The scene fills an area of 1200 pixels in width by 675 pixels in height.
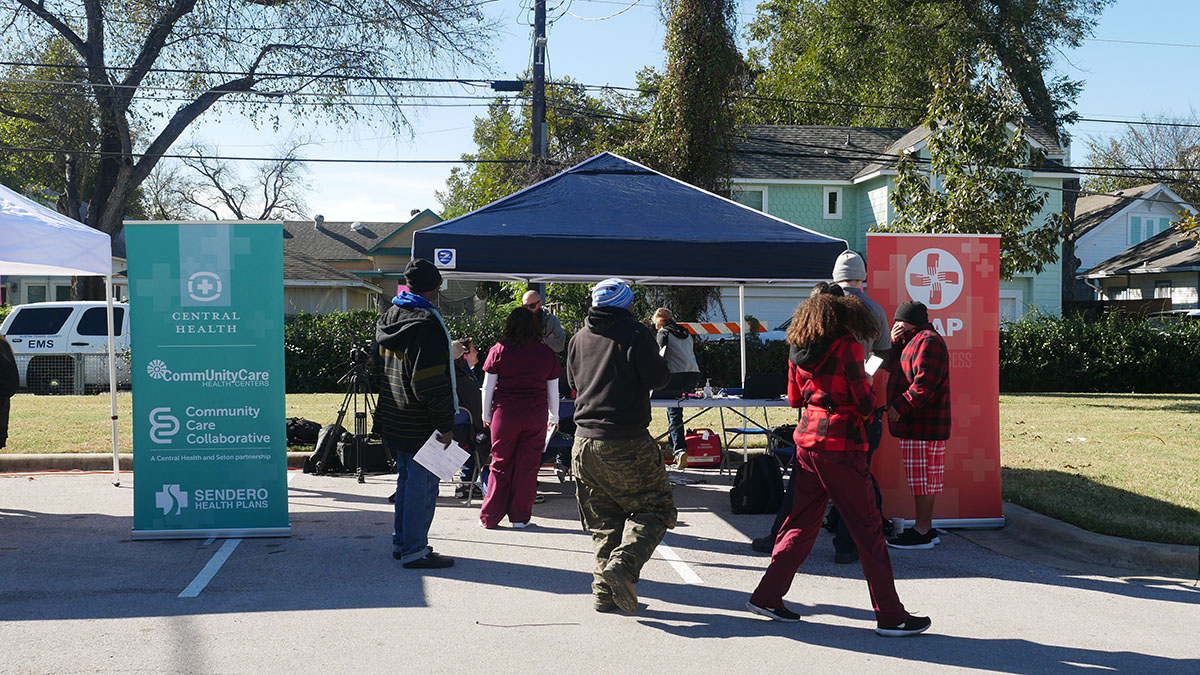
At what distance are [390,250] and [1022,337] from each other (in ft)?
98.5

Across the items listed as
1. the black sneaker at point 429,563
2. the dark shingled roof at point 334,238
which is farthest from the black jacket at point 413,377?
the dark shingled roof at point 334,238

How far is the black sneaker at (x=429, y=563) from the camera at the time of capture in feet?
21.1

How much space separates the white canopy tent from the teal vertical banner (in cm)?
135

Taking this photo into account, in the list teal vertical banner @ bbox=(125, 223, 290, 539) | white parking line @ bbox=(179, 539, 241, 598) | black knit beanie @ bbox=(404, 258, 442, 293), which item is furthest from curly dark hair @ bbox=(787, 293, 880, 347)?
teal vertical banner @ bbox=(125, 223, 290, 539)

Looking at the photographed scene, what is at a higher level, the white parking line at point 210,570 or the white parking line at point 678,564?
the white parking line at point 210,570

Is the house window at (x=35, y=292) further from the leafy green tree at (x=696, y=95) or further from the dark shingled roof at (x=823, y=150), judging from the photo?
the leafy green tree at (x=696, y=95)

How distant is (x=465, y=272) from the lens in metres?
8.42

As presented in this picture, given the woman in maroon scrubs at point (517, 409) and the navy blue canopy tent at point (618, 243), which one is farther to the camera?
the navy blue canopy tent at point (618, 243)

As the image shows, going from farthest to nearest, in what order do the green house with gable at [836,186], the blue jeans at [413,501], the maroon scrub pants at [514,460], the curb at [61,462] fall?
the green house with gable at [836,186]
the curb at [61,462]
the maroon scrub pants at [514,460]
the blue jeans at [413,501]

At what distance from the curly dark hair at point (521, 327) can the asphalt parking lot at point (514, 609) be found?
4.90ft

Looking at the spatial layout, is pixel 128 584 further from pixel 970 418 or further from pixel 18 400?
pixel 18 400

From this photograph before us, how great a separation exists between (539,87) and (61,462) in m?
12.7

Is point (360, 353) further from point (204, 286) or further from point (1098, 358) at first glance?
point (1098, 358)

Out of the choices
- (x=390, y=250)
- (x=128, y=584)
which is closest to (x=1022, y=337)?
(x=128, y=584)
